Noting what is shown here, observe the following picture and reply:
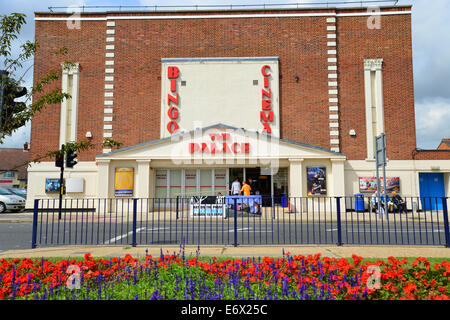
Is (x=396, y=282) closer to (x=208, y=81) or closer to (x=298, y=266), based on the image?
(x=298, y=266)

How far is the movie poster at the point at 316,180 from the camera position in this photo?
19094 millimetres

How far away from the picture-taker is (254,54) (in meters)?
21.5

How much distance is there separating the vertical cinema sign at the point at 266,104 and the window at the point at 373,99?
6.09 m

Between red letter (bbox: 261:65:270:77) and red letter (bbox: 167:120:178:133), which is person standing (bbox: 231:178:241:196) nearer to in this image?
red letter (bbox: 167:120:178:133)

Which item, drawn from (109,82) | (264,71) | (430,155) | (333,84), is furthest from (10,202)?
(430,155)

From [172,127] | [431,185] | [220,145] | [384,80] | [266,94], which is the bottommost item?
[431,185]

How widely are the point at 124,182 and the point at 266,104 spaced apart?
9930 mm

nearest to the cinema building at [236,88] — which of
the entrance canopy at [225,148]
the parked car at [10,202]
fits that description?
the entrance canopy at [225,148]

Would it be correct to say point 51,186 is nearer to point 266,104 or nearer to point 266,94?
point 266,104

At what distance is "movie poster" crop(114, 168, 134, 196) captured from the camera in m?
19.2

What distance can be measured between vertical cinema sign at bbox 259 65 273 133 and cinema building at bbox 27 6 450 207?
64mm

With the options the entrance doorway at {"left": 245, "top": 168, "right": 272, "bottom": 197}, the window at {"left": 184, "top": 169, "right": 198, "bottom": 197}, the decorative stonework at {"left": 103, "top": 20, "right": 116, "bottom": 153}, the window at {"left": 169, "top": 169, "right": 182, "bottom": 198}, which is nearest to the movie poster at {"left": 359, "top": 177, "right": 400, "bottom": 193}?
the entrance doorway at {"left": 245, "top": 168, "right": 272, "bottom": 197}

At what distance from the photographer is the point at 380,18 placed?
21375 mm
